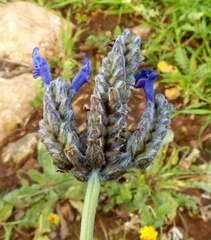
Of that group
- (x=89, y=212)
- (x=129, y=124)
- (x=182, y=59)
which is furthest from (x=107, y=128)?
(x=182, y=59)

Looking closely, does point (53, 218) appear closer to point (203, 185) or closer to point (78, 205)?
A: point (78, 205)

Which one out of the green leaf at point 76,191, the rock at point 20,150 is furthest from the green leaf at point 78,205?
the rock at point 20,150

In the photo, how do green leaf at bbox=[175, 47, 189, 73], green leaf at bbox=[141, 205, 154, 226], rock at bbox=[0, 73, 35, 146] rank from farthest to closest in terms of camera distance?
Result: green leaf at bbox=[175, 47, 189, 73] < rock at bbox=[0, 73, 35, 146] < green leaf at bbox=[141, 205, 154, 226]

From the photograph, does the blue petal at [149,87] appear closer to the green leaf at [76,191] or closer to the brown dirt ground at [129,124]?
the green leaf at [76,191]

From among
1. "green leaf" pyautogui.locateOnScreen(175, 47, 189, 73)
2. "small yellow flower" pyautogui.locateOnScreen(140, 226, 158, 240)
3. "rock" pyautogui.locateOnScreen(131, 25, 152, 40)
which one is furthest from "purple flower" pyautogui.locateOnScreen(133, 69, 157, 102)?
"rock" pyautogui.locateOnScreen(131, 25, 152, 40)

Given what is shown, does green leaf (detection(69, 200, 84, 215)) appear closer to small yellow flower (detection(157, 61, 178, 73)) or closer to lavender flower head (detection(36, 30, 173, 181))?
lavender flower head (detection(36, 30, 173, 181))

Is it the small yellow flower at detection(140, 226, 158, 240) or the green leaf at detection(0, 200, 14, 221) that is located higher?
the small yellow flower at detection(140, 226, 158, 240)
